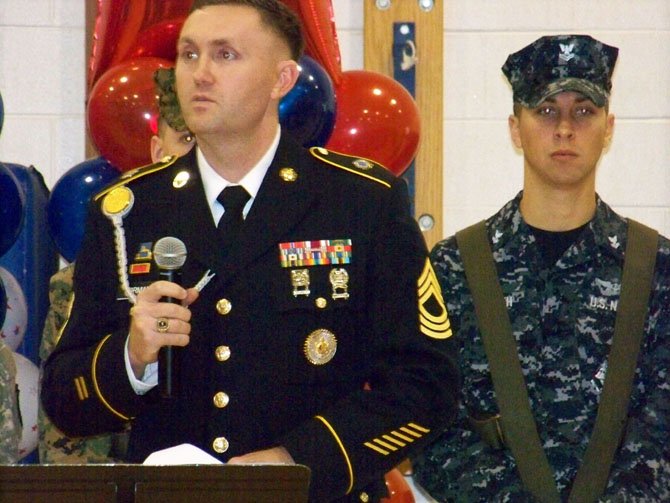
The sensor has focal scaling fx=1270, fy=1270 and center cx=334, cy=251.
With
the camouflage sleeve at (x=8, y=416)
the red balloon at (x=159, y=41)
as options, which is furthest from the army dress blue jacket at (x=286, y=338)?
the red balloon at (x=159, y=41)

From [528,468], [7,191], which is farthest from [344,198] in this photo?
[7,191]

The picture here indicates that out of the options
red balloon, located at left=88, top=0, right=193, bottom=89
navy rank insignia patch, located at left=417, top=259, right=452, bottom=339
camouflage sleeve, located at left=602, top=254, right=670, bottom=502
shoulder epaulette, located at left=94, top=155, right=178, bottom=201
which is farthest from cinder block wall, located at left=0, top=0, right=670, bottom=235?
navy rank insignia patch, located at left=417, top=259, right=452, bottom=339

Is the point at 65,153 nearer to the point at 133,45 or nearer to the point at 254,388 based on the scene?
the point at 133,45

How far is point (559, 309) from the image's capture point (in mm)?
2707

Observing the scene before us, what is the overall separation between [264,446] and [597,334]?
Result: 86 cm

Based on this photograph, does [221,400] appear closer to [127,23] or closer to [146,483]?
[146,483]

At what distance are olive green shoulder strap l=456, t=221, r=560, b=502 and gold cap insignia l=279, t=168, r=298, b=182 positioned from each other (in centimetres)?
57

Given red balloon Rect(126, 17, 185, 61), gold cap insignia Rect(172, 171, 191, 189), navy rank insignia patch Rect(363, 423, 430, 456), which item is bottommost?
navy rank insignia patch Rect(363, 423, 430, 456)

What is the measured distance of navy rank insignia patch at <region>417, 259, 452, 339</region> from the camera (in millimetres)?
2191

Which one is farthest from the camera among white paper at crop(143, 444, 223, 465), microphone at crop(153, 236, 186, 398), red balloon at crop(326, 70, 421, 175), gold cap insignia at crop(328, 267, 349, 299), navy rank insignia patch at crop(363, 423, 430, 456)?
red balloon at crop(326, 70, 421, 175)

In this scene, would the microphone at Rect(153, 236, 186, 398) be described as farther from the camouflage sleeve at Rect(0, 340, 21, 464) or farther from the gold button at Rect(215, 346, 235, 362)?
the camouflage sleeve at Rect(0, 340, 21, 464)

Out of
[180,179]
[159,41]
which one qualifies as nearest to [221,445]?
[180,179]

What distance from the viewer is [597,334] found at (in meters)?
2.66

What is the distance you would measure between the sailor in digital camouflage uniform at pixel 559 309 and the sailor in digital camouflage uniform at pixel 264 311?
438mm
